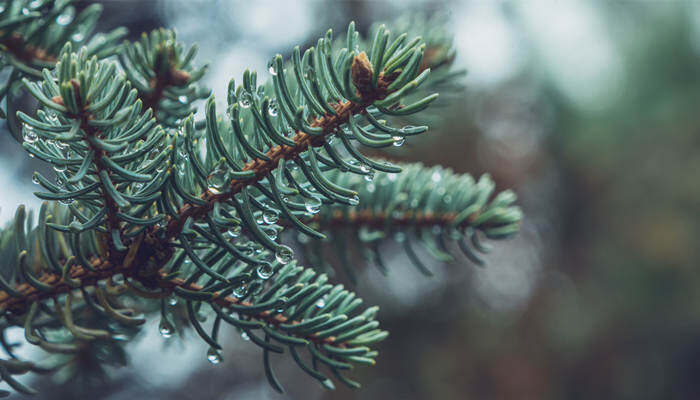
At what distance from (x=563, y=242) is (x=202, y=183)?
3.49 metres

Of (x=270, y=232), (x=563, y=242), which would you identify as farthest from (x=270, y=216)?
(x=563, y=242)

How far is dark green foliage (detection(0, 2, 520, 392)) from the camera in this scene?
0.25m

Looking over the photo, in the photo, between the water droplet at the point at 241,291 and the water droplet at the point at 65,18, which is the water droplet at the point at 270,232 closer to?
the water droplet at the point at 241,291

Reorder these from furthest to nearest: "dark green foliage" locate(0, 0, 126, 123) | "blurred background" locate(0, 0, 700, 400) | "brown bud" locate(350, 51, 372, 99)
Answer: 1. "blurred background" locate(0, 0, 700, 400)
2. "dark green foliage" locate(0, 0, 126, 123)
3. "brown bud" locate(350, 51, 372, 99)

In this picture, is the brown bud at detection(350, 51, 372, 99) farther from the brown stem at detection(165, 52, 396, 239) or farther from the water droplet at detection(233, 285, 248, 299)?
the water droplet at detection(233, 285, 248, 299)

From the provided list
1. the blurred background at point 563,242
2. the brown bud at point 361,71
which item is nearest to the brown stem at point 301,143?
the brown bud at point 361,71

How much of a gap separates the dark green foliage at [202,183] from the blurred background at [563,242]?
159cm

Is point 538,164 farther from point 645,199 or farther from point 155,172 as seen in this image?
point 155,172

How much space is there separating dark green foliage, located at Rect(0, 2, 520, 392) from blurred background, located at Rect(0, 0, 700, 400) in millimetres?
1587

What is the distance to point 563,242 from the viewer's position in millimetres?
3449

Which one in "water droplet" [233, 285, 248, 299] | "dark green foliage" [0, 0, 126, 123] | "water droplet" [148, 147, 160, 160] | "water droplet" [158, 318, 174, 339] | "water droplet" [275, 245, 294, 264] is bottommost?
"water droplet" [275, 245, 294, 264]

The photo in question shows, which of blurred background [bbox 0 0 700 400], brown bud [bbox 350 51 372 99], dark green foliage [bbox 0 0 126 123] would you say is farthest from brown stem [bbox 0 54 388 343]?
blurred background [bbox 0 0 700 400]

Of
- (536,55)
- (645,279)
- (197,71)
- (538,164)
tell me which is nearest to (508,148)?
(538,164)

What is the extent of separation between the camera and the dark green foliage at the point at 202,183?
0.25 metres
